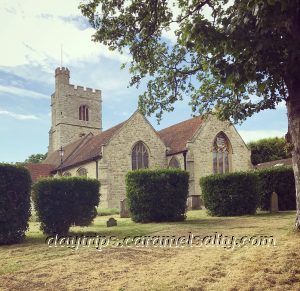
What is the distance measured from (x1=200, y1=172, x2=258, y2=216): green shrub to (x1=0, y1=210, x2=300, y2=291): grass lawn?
26.0 ft

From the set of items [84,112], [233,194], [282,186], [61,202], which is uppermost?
[84,112]

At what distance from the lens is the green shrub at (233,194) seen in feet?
60.8

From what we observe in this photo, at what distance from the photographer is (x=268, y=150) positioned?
44406 mm

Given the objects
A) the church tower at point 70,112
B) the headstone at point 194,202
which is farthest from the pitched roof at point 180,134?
the church tower at point 70,112

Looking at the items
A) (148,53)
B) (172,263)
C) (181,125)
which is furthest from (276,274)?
(181,125)

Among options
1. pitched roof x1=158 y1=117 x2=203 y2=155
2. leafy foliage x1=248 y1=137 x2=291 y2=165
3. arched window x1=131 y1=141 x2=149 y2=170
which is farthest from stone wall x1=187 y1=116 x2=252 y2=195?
leafy foliage x1=248 y1=137 x2=291 y2=165

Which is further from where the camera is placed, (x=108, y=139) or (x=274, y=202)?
(x=108, y=139)

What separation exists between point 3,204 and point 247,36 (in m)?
9.05

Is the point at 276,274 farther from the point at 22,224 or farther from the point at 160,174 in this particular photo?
the point at 160,174

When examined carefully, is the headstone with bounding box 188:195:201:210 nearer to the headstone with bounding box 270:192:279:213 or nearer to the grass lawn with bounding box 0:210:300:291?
the headstone with bounding box 270:192:279:213

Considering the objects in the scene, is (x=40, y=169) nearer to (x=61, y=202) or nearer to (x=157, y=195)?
(x=157, y=195)

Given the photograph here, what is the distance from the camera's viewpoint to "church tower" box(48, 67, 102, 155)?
176 feet

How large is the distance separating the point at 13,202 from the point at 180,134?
24839 millimetres

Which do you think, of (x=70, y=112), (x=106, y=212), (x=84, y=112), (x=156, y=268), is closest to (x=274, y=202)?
(x=106, y=212)
